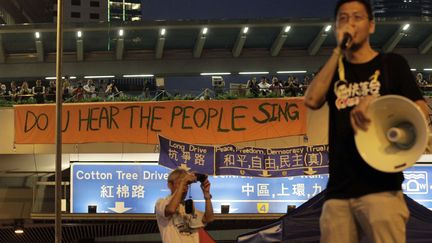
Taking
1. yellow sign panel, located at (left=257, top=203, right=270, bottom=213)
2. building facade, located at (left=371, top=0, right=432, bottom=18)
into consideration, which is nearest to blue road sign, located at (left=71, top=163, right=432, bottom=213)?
yellow sign panel, located at (left=257, top=203, right=270, bottom=213)

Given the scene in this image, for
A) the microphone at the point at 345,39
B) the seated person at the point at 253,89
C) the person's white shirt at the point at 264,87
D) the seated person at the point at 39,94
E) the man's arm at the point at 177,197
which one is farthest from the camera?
the person's white shirt at the point at 264,87

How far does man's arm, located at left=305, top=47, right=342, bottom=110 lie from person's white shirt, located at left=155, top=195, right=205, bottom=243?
3.04 metres

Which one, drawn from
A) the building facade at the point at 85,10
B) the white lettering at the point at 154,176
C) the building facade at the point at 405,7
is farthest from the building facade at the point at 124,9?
the white lettering at the point at 154,176

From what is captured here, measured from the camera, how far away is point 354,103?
2977 millimetres

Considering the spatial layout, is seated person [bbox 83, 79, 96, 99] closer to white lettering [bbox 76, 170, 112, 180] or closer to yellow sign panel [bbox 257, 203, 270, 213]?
white lettering [bbox 76, 170, 112, 180]

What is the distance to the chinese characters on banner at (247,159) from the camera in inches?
688

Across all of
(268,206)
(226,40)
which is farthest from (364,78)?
(226,40)

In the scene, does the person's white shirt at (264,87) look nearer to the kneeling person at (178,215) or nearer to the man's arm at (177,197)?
the kneeling person at (178,215)

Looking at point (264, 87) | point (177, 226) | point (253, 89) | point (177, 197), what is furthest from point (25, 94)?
point (177, 197)

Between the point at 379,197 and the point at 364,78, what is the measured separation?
534mm

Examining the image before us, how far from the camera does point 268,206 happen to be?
1886cm

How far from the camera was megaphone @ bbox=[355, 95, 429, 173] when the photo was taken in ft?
9.09

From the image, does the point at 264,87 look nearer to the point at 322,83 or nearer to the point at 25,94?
the point at 25,94

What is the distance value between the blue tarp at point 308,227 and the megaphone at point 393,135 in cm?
623
